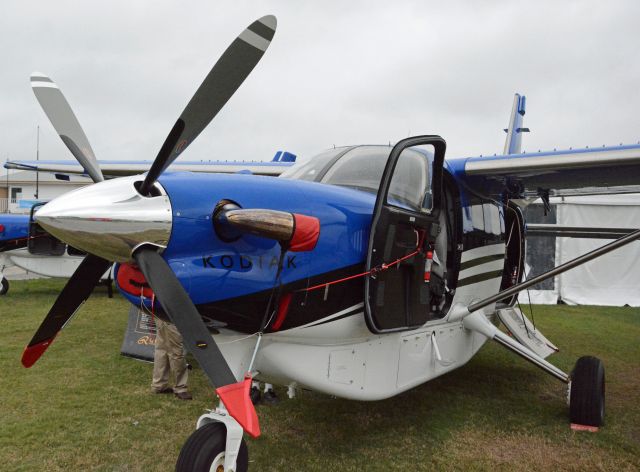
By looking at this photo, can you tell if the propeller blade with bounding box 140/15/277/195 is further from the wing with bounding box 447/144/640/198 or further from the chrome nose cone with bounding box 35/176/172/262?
the wing with bounding box 447/144/640/198

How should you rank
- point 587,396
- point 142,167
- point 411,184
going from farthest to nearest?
point 142,167 < point 587,396 < point 411,184

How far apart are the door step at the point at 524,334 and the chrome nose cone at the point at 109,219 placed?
16.5 feet

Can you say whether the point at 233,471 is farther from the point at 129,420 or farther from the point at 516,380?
the point at 516,380

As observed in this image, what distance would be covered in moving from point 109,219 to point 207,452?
135 centimetres

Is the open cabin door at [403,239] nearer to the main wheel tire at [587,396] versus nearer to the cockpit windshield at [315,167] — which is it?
the cockpit windshield at [315,167]

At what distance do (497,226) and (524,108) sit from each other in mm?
5041

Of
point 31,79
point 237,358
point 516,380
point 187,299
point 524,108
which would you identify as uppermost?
point 524,108

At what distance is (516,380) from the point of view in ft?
21.7

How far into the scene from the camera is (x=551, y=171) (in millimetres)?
4930

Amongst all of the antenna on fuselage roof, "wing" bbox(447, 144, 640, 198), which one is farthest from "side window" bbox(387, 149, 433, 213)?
the antenna on fuselage roof

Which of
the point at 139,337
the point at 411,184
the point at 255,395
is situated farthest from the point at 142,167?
the point at 411,184

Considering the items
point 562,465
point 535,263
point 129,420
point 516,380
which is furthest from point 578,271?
point 129,420

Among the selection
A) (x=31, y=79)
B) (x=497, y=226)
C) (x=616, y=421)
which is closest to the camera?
(x=31, y=79)

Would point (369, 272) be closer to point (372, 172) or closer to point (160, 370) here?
point (372, 172)
